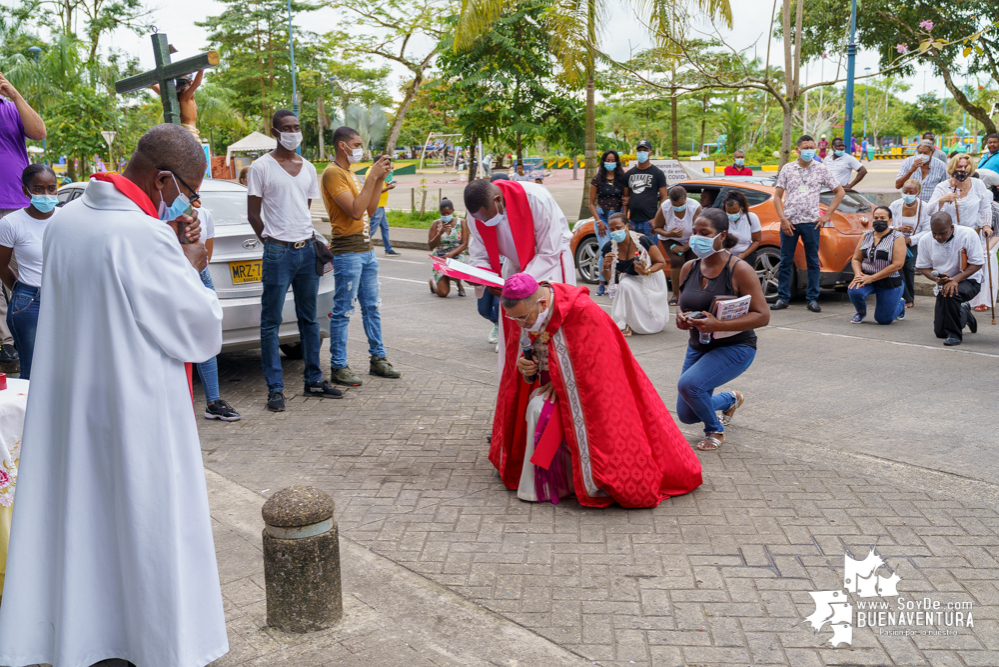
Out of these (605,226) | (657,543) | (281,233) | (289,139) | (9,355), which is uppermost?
(289,139)

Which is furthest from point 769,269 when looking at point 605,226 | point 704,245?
point 704,245

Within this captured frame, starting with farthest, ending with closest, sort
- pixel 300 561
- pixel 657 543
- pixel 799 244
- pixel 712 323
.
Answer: pixel 799 244 → pixel 712 323 → pixel 657 543 → pixel 300 561

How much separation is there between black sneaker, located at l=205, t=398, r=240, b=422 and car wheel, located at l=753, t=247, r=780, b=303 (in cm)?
735

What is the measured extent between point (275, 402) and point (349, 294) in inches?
42.3

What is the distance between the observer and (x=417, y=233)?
22.2 meters

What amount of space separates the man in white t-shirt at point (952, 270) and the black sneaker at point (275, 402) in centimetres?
632

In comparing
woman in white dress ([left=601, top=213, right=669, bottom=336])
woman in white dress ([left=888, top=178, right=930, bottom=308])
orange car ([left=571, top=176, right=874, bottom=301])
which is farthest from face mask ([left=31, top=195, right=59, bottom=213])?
woman in white dress ([left=888, top=178, right=930, bottom=308])

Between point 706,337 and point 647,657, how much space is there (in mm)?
2736

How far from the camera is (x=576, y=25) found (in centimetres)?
1725

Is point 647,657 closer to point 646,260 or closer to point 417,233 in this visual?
point 646,260

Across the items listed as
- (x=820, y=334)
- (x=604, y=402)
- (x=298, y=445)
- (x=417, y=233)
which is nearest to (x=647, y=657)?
(x=604, y=402)

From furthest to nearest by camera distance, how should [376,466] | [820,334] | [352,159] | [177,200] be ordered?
[820,334] → [352,159] → [376,466] → [177,200]

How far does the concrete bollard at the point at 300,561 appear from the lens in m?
3.31

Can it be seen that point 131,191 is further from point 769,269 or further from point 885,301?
point 769,269
